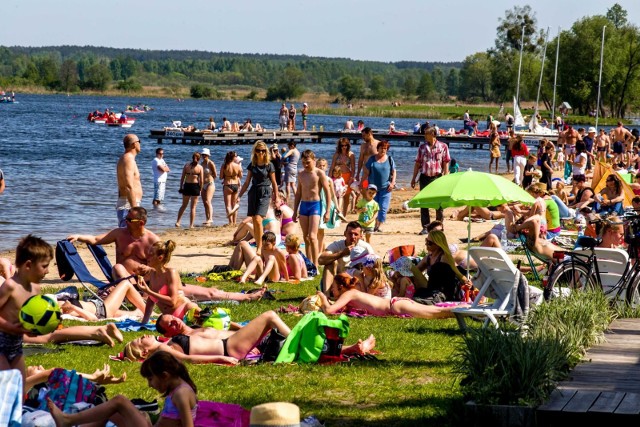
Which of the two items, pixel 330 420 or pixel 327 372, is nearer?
pixel 330 420

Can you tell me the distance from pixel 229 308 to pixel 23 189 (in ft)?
71.3

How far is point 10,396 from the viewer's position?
5352 mm

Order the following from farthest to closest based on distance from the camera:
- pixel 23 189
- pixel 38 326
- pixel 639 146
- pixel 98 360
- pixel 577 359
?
pixel 639 146 → pixel 23 189 → pixel 98 360 → pixel 577 359 → pixel 38 326

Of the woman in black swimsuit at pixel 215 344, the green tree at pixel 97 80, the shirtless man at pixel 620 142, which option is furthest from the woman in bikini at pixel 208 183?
the green tree at pixel 97 80

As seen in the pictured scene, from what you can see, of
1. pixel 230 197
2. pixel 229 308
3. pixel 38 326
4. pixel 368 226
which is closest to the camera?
pixel 38 326

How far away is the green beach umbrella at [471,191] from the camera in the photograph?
11.3m

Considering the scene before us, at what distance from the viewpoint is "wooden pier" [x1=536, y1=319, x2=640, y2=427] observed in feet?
20.6

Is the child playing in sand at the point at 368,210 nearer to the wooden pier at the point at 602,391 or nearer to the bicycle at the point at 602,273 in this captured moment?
the bicycle at the point at 602,273

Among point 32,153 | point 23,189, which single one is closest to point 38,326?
point 23,189

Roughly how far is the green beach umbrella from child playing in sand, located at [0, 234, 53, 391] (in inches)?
227

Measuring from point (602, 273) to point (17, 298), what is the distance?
6.11 metres

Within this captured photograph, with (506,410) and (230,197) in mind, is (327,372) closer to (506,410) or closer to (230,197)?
(506,410)

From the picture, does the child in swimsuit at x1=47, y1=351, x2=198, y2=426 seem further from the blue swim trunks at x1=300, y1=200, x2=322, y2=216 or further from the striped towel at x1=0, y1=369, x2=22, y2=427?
the blue swim trunks at x1=300, y1=200, x2=322, y2=216

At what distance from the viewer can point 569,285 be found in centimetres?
1038
